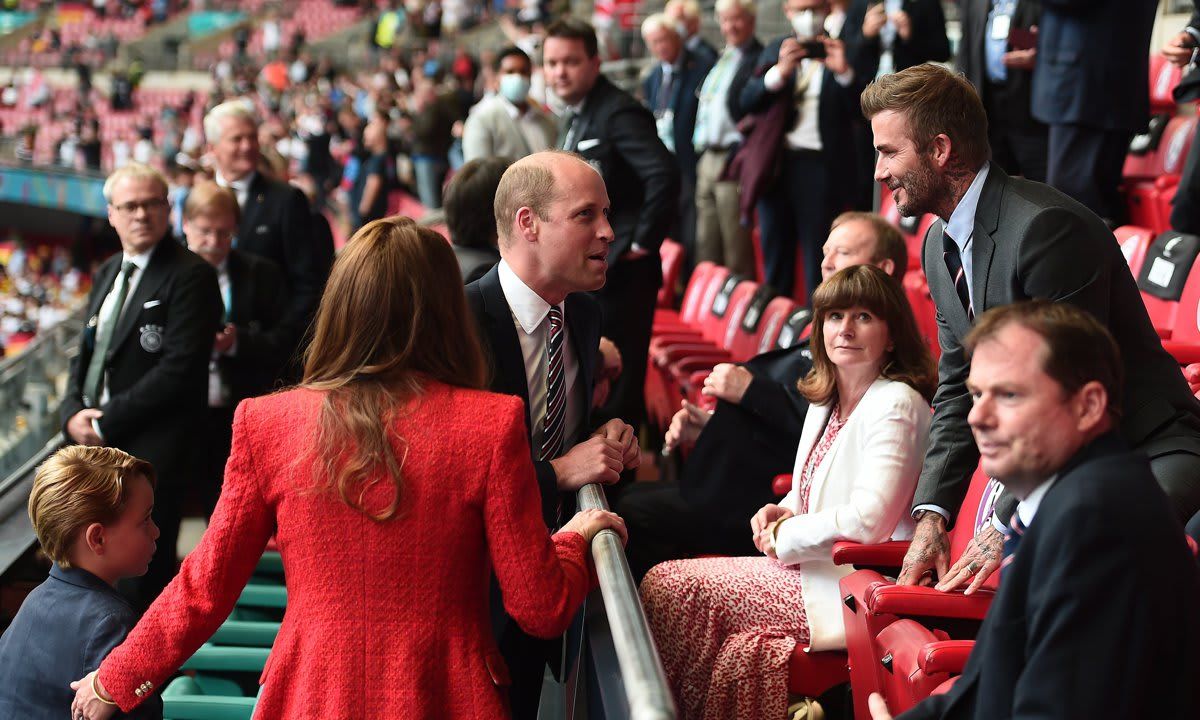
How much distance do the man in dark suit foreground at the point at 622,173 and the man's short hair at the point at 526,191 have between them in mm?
2146

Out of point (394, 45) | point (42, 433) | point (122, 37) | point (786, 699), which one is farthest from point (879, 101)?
point (122, 37)

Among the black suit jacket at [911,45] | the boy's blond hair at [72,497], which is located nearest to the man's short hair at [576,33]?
the black suit jacket at [911,45]

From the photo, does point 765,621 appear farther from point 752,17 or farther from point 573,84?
point 752,17

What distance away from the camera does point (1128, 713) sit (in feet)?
5.28

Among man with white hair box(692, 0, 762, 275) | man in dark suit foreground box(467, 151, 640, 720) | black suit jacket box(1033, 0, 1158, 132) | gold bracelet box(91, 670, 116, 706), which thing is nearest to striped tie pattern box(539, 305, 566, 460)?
man in dark suit foreground box(467, 151, 640, 720)

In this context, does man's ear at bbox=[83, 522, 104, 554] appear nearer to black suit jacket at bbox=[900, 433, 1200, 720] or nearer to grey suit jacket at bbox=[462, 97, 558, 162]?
black suit jacket at bbox=[900, 433, 1200, 720]

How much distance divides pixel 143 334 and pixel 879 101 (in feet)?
8.17

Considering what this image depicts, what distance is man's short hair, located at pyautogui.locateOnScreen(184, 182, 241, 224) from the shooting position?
470 cm

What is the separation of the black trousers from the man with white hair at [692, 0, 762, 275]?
1.64 meters

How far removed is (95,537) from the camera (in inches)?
106

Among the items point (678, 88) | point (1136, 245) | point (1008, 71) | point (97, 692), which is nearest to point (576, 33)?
point (1008, 71)

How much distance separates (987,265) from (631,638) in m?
1.18

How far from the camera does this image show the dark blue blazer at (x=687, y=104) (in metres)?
7.37

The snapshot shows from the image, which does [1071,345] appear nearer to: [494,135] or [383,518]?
[383,518]
